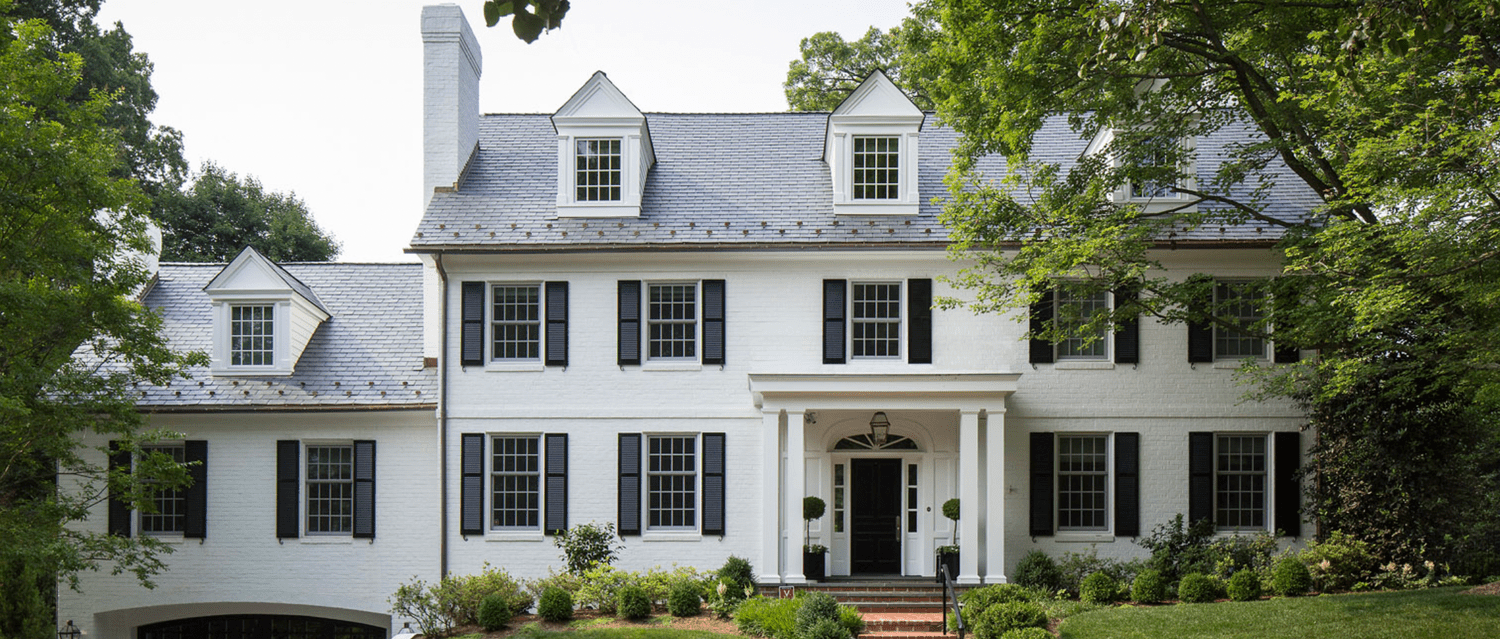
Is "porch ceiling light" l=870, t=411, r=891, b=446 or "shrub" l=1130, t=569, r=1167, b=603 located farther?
"porch ceiling light" l=870, t=411, r=891, b=446

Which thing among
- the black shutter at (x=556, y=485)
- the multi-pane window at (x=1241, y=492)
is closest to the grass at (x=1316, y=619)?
the multi-pane window at (x=1241, y=492)

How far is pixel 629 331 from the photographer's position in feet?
58.0

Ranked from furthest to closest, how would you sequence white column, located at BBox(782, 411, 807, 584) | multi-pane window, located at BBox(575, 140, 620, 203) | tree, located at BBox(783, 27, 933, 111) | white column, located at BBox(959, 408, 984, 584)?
tree, located at BBox(783, 27, 933, 111) → multi-pane window, located at BBox(575, 140, 620, 203) → white column, located at BBox(782, 411, 807, 584) → white column, located at BBox(959, 408, 984, 584)

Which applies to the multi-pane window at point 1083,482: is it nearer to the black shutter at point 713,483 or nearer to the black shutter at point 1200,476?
the black shutter at point 1200,476

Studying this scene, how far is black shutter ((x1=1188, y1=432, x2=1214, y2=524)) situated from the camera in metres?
17.3

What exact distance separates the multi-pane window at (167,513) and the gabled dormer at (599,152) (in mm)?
8485

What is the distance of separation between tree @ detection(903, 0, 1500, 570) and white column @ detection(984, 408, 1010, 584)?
84.2 inches

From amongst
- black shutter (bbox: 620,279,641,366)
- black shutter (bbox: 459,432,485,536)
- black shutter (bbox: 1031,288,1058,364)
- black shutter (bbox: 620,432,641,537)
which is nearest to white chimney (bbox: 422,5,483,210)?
black shutter (bbox: 620,279,641,366)

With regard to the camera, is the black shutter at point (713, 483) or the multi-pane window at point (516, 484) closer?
the black shutter at point (713, 483)

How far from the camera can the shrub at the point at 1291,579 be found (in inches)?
600

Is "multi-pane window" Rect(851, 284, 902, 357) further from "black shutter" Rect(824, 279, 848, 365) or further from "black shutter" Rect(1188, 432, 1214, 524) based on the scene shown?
"black shutter" Rect(1188, 432, 1214, 524)

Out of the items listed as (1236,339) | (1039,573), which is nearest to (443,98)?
(1039,573)

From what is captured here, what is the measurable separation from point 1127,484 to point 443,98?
14714mm

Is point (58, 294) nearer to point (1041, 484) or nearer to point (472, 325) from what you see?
point (472, 325)
